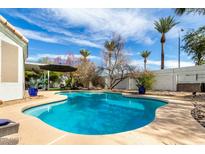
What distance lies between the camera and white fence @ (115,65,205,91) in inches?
691

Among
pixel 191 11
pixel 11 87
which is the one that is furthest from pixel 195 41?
pixel 11 87

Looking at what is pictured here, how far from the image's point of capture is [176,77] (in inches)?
781

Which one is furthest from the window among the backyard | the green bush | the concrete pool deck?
the green bush

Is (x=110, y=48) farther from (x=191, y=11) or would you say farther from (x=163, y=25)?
(x=191, y=11)

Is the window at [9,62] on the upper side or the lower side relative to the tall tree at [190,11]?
lower

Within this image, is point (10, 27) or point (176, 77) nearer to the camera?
point (10, 27)

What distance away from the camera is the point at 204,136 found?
12.0 feet

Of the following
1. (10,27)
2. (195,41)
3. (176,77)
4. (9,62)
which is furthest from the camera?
(176,77)

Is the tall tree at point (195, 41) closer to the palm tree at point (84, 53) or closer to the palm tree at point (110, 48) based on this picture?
the palm tree at point (110, 48)

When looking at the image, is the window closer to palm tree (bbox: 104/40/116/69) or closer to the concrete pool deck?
the concrete pool deck

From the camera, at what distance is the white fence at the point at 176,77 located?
17562 millimetres

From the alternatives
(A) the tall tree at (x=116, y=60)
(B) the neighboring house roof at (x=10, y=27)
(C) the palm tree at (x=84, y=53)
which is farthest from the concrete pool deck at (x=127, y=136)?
(C) the palm tree at (x=84, y=53)

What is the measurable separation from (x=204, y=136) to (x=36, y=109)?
719 cm
